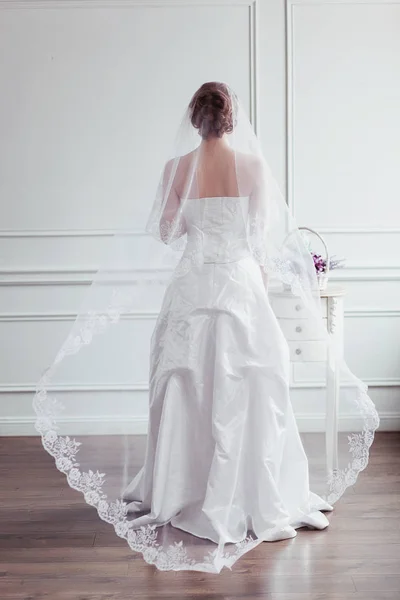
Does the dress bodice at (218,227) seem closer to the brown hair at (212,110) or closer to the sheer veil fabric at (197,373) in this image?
the sheer veil fabric at (197,373)

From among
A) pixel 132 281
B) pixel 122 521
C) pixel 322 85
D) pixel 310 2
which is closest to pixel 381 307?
pixel 322 85

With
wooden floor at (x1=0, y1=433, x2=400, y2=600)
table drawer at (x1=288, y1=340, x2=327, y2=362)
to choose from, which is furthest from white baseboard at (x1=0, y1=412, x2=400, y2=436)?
wooden floor at (x1=0, y1=433, x2=400, y2=600)

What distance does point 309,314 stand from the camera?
332 centimetres

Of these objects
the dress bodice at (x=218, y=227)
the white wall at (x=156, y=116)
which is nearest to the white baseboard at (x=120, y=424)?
the dress bodice at (x=218, y=227)

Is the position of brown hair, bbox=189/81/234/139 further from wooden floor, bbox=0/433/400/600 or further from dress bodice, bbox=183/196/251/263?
wooden floor, bbox=0/433/400/600

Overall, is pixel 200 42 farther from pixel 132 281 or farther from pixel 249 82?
pixel 132 281

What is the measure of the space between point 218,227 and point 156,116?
5.93ft

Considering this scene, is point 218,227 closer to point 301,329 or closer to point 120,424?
point 301,329

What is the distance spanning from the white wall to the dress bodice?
1.67 meters

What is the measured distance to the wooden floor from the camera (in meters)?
2.65

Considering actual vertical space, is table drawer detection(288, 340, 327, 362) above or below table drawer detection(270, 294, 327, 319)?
below

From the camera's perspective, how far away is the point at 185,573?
9.21 feet

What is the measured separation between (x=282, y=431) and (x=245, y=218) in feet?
2.80

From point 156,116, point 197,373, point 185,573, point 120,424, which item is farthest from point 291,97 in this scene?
point 185,573
